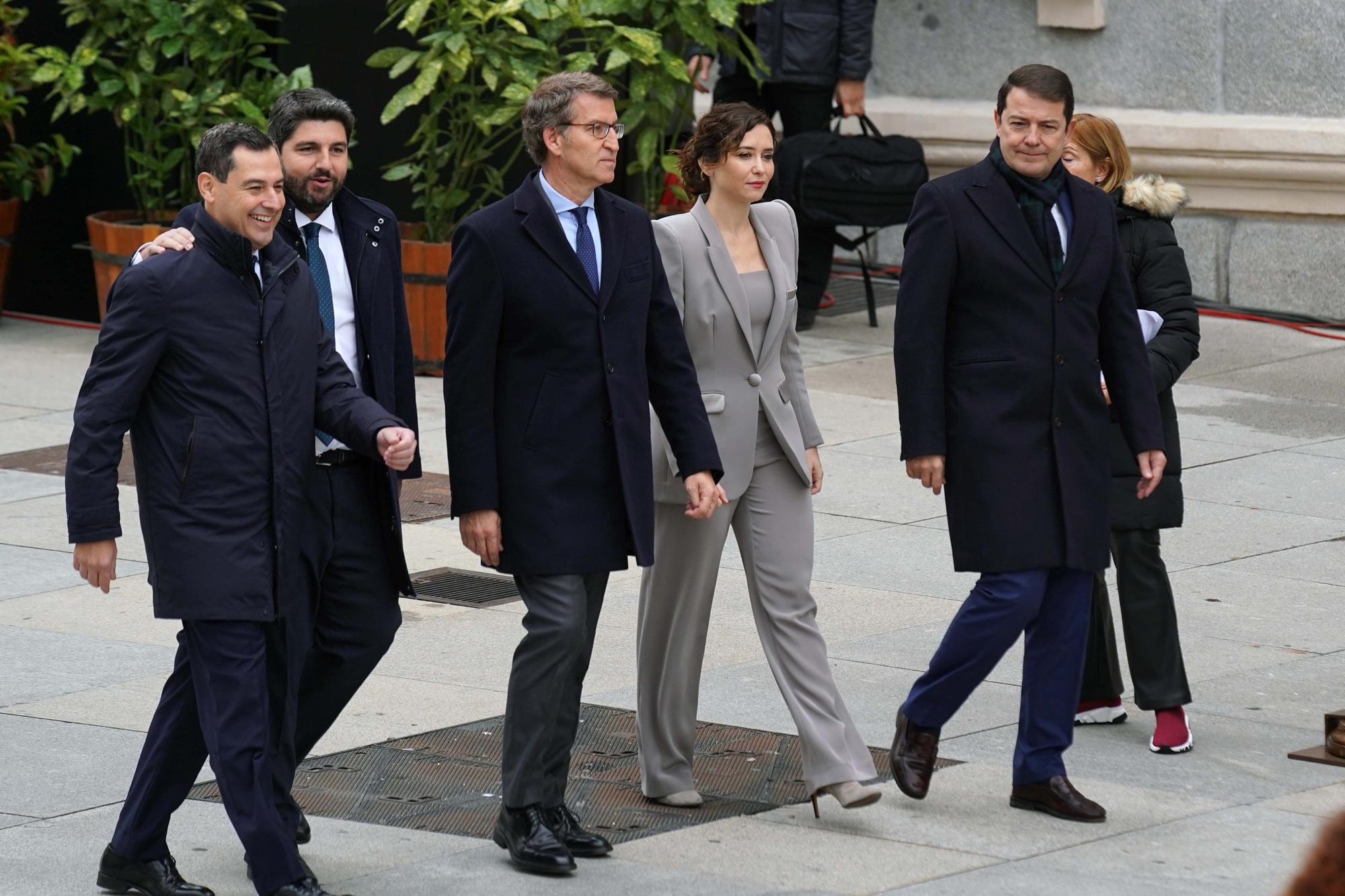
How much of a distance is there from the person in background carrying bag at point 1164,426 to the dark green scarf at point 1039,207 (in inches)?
24.2

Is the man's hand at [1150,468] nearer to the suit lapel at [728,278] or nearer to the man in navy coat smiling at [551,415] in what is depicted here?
the suit lapel at [728,278]

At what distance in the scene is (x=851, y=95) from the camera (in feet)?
41.9

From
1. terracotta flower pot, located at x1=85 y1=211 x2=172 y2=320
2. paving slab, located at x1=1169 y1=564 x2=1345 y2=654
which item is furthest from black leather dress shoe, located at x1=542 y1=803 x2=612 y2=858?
terracotta flower pot, located at x1=85 y1=211 x2=172 y2=320

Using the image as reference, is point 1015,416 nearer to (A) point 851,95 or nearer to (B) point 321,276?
(B) point 321,276

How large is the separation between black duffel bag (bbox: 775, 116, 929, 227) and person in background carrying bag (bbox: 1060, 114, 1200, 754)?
623 cm

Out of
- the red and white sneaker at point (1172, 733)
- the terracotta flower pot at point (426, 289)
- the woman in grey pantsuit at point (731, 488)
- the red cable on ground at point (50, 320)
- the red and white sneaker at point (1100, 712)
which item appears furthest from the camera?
the red cable on ground at point (50, 320)

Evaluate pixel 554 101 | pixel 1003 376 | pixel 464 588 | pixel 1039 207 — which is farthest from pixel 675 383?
pixel 464 588

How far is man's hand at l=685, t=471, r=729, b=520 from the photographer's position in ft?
17.2

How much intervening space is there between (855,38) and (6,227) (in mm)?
5026

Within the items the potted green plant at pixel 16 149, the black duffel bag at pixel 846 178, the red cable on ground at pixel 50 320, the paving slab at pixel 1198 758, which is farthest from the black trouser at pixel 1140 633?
the red cable on ground at pixel 50 320

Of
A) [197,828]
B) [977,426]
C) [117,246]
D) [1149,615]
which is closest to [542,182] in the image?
[977,426]

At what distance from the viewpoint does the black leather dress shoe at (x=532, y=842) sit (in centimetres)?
490

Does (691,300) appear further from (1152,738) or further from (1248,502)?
(1248,502)

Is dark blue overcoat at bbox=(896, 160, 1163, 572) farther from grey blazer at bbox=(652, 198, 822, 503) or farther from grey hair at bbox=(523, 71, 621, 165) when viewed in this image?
grey hair at bbox=(523, 71, 621, 165)
